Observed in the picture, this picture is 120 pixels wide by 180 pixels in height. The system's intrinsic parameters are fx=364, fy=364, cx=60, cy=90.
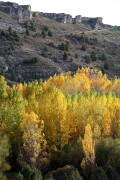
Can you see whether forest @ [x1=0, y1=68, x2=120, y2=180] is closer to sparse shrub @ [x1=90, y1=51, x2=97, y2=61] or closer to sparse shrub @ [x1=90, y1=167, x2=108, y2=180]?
sparse shrub @ [x1=90, y1=167, x2=108, y2=180]

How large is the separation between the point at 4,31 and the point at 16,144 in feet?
420

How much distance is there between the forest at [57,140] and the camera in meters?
49.8

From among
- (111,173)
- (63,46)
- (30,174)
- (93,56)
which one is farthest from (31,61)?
(111,173)

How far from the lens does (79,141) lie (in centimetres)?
5834

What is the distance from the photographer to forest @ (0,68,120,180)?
4979 centimetres

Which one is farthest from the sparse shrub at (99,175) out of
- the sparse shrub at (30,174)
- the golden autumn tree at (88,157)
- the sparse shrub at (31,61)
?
the sparse shrub at (31,61)

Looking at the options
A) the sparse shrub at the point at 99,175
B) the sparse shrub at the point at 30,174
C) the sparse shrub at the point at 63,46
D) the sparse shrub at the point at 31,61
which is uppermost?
the sparse shrub at the point at 99,175

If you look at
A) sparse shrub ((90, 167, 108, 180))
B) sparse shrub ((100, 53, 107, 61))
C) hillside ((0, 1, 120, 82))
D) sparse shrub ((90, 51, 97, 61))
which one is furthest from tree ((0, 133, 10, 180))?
sparse shrub ((100, 53, 107, 61))

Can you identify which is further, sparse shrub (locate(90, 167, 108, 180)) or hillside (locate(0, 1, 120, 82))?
hillside (locate(0, 1, 120, 82))

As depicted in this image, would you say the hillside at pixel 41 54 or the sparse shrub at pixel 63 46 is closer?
the hillside at pixel 41 54

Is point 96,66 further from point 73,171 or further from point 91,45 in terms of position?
point 73,171

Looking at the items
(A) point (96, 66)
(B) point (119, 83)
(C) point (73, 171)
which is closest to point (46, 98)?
(C) point (73, 171)

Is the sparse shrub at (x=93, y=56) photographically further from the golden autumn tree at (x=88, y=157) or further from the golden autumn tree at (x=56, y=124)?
the golden autumn tree at (x=88, y=157)

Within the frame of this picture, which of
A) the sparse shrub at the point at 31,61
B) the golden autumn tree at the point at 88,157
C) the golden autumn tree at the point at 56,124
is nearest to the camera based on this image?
the golden autumn tree at the point at 88,157
